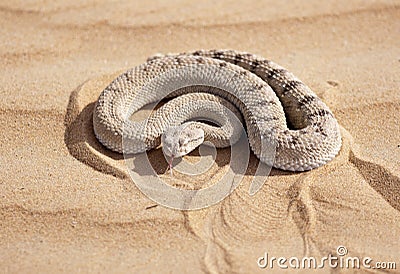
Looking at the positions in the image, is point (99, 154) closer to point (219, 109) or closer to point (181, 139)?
point (181, 139)

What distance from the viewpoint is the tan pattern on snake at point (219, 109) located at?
553cm

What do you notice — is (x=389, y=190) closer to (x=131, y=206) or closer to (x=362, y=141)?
(x=362, y=141)

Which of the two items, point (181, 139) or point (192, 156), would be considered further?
point (192, 156)

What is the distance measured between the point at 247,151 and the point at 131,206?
4.84 ft

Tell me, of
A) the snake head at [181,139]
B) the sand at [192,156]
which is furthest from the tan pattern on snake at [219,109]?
the sand at [192,156]

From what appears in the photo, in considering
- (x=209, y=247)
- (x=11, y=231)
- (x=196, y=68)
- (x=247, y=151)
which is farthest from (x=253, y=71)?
(x=11, y=231)

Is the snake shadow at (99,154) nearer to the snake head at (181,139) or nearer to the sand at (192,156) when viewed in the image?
the sand at (192,156)

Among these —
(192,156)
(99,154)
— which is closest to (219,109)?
(192,156)

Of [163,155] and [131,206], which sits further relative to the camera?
[163,155]

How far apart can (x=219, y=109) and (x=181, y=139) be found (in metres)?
0.79

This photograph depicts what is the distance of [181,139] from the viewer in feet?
18.0

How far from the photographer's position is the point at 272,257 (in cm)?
463

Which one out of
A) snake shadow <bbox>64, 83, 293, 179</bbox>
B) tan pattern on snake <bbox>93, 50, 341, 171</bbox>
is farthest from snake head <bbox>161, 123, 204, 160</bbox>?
snake shadow <bbox>64, 83, 293, 179</bbox>

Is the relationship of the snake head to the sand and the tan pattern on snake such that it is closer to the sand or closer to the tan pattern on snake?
the tan pattern on snake
